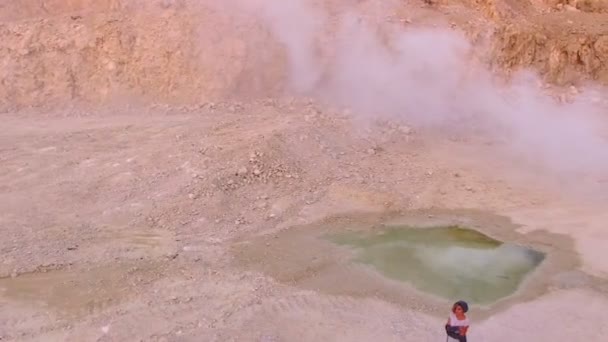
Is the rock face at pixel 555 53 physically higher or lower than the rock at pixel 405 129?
higher

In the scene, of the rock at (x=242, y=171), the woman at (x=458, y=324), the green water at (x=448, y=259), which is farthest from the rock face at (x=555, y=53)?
the woman at (x=458, y=324)

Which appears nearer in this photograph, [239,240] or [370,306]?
[370,306]

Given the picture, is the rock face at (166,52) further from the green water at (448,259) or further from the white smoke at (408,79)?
the green water at (448,259)

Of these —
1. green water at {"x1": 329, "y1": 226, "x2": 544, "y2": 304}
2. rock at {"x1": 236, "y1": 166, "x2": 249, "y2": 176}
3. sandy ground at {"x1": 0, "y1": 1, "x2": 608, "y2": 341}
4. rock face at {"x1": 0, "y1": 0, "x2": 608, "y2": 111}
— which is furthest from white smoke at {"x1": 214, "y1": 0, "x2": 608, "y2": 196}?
green water at {"x1": 329, "y1": 226, "x2": 544, "y2": 304}

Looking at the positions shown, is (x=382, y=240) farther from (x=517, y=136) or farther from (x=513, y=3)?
(x=513, y=3)

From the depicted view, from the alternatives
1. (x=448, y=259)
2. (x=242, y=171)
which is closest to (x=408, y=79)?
(x=242, y=171)

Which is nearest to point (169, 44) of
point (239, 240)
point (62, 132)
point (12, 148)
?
point (62, 132)
